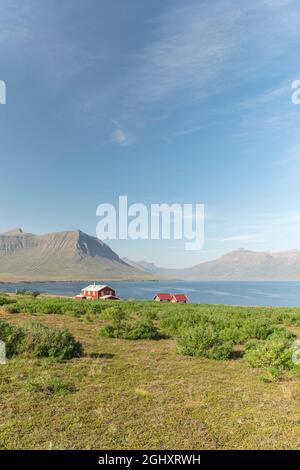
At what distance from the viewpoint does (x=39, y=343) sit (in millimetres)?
14297

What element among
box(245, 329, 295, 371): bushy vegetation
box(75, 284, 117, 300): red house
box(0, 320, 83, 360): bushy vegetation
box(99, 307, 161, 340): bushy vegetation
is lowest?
box(75, 284, 117, 300): red house

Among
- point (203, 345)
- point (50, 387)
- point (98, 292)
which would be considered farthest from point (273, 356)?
point (98, 292)

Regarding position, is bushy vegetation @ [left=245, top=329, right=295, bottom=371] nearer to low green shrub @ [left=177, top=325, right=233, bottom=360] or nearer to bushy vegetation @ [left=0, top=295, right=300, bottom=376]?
bushy vegetation @ [left=0, top=295, right=300, bottom=376]

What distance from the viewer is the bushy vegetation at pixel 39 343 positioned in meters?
14.1

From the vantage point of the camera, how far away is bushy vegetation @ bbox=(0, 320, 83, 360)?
1407 centimetres

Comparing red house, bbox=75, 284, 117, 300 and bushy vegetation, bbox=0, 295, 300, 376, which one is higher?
bushy vegetation, bbox=0, 295, 300, 376

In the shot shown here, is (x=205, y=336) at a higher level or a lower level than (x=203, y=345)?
higher

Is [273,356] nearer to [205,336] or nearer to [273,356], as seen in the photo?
[273,356]

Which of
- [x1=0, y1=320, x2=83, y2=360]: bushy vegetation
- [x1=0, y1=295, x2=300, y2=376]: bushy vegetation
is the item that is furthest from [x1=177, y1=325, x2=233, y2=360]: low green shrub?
[x1=0, y1=320, x2=83, y2=360]: bushy vegetation

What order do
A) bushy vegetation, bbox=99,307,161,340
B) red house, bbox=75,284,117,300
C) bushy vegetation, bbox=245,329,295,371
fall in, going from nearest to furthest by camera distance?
1. bushy vegetation, bbox=245,329,295,371
2. bushy vegetation, bbox=99,307,161,340
3. red house, bbox=75,284,117,300

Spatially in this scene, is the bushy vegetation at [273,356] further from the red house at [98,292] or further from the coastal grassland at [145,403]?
the red house at [98,292]

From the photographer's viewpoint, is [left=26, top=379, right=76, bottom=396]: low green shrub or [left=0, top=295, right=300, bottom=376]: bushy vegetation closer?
[left=26, top=379, right=76, bottom=396]: low green shrub

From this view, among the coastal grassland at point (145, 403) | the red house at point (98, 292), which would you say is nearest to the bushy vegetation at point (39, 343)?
the coastal grassland at point (145, 403)

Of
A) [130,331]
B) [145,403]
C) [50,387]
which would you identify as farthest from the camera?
[130,331]
